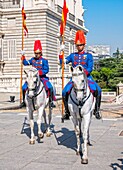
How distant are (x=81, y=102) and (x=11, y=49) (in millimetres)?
33353

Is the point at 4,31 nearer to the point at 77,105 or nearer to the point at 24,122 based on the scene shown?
the point at 24,122

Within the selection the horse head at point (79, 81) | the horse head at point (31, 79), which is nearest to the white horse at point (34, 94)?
the horse head at point (31, 79)

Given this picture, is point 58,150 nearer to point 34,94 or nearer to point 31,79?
point 34,94

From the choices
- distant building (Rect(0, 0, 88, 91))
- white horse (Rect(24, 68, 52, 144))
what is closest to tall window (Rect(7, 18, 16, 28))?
distant building (Rect(0, 0, 88, 91))

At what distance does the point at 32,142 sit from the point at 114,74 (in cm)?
4849

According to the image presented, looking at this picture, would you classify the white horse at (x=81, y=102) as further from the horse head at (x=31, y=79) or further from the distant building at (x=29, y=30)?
the distant building at (x=29, y=30)

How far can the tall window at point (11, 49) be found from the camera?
133 ft

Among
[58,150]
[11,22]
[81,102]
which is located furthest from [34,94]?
[11,22]

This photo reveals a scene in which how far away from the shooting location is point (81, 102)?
805cm

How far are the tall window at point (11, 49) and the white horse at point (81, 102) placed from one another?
Answer: 1285 inches

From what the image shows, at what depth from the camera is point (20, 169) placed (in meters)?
7.25

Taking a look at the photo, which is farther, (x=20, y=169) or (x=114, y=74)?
(x=114, y=74)

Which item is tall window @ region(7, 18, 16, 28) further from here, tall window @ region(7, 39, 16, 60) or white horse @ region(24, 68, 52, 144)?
white horse @ region(24, 68, 52, 144)

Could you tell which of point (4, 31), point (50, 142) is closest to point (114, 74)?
point (4, 31)
